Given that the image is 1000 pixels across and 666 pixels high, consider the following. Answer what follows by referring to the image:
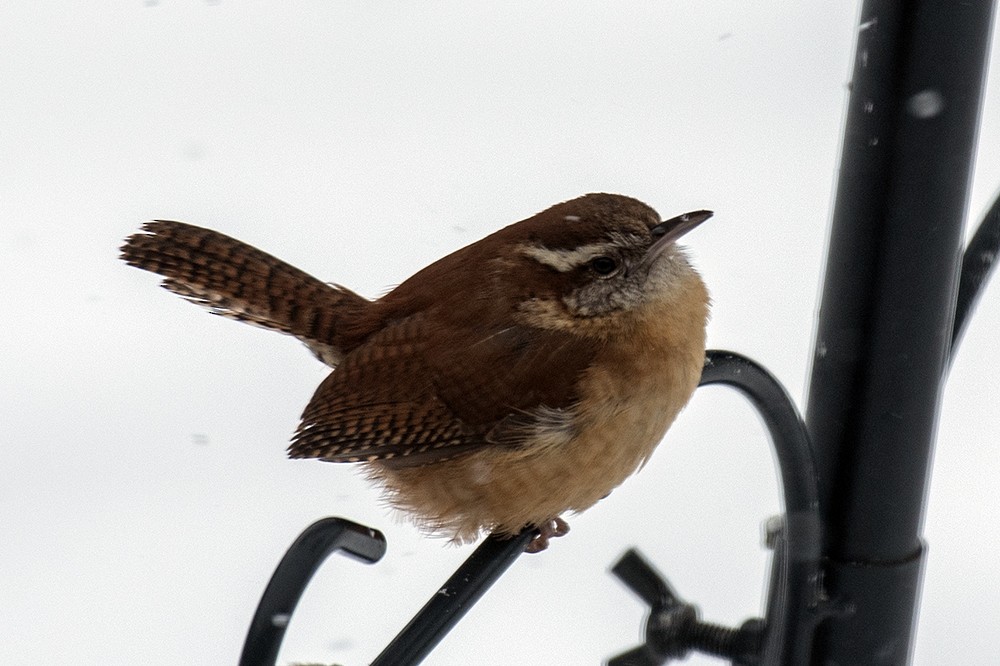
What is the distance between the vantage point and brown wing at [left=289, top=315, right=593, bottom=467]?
267 cm

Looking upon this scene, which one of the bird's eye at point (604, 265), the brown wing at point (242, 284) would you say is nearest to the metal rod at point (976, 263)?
the bird's eye at point (604, 265)

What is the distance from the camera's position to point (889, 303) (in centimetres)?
214

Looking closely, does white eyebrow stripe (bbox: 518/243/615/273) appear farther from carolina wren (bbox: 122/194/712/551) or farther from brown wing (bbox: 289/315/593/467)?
brown wing (bbox: 289/315/593/467)

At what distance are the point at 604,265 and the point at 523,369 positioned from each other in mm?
279

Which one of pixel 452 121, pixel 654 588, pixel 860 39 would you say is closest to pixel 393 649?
pixel 654 588

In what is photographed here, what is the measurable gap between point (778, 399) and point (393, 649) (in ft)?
2.63

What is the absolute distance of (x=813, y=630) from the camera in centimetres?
231

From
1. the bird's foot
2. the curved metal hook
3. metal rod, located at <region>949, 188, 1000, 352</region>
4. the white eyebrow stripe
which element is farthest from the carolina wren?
metal rod, located at <region>949, 188, 1000, 352</region>

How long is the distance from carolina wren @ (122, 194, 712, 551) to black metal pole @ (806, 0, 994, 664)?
1.30 feet

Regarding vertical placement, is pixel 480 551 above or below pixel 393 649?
above

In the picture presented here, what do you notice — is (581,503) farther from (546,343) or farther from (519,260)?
(519,260)

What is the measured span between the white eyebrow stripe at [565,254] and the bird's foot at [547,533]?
602 millimetres

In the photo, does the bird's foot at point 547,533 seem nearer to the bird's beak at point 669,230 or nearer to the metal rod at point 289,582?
the bird's beak at point 669,230

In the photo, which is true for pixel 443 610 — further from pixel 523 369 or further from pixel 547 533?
pixel 547 533
